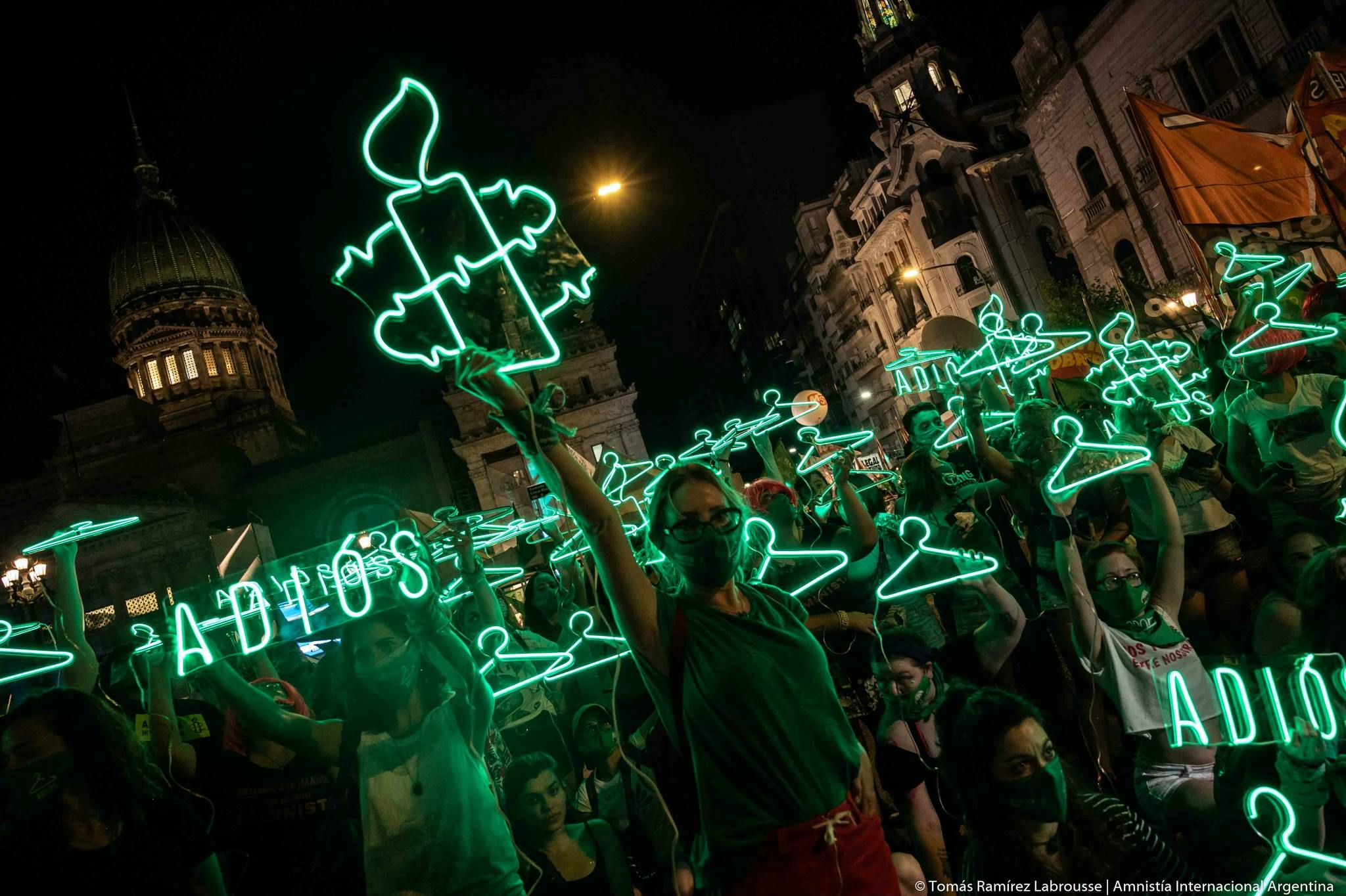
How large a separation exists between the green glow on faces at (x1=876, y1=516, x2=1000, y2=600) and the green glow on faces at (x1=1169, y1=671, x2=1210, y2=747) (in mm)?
1107

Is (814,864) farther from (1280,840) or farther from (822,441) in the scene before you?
(822,441)

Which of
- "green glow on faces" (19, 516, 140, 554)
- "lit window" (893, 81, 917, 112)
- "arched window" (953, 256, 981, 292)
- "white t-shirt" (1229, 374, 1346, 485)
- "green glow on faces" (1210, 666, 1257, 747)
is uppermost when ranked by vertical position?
"lit window" (893, 81, 917, 112)

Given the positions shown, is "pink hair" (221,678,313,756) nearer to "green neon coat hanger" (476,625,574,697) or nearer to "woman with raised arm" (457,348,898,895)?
"green neon coat hanger" (476,625,574,697)

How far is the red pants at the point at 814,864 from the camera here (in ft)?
7.34

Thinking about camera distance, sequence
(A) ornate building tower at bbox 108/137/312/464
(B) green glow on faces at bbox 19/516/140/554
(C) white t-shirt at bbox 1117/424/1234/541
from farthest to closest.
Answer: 1. (A) ornate building tower at bbox 108/137/312/464
2. (C) white t-shirt at bbox 1117/424/1234/541
3. (B) green glow on faces at bbox 19/516/140/554

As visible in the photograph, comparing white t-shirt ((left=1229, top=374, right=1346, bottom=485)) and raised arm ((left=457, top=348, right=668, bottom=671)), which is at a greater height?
raised arm ((left=457, top=348, right=668, bottom=671))

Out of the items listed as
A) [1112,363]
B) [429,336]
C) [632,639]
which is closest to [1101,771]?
[632,639]

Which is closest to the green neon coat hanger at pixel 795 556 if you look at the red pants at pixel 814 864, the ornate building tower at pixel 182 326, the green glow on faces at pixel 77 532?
the red pants at pixel 814 864

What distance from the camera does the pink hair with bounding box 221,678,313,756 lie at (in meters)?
4.70

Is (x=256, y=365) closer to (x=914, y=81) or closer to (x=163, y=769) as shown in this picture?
(x=914, y=81)

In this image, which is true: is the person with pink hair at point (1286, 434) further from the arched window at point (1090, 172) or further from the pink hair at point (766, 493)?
the arched window at point (1090, 172)

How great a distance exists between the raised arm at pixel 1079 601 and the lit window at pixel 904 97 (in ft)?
149

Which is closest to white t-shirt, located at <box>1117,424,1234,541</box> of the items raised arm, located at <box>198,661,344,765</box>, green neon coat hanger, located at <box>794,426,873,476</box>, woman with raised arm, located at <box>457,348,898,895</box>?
green neon coat hanger, located at <box>794,426,873,476</box>

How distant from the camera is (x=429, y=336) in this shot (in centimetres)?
319
